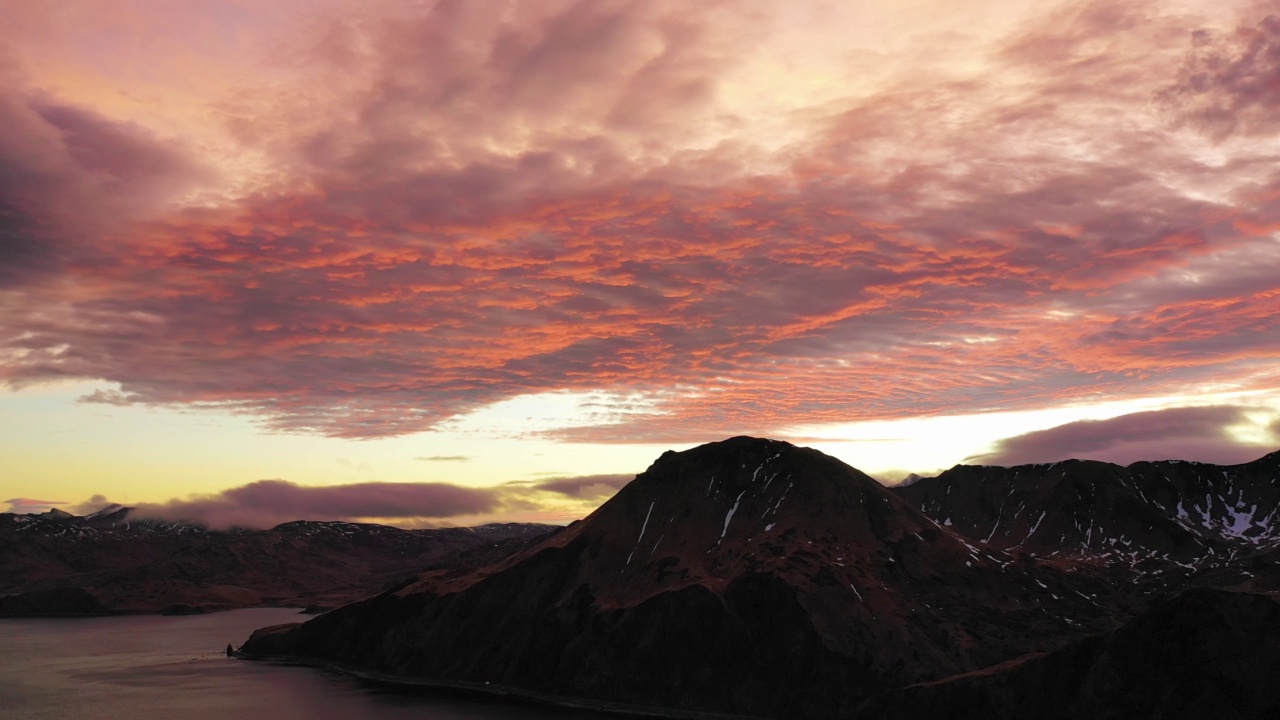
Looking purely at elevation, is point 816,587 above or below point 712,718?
above

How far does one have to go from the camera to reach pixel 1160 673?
4801 inches

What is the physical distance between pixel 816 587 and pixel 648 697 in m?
44.6

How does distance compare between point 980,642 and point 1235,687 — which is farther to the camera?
point 980,642

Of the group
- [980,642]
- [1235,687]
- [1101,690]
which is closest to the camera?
[1235,687]

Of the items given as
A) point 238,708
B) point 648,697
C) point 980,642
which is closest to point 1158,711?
point 980,642

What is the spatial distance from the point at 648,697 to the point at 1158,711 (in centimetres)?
9864

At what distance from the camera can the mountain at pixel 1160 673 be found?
381 feet

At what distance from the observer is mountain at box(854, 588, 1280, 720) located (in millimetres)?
116250

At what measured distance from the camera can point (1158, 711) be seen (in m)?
119

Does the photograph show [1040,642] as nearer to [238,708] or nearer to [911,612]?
[911,612]

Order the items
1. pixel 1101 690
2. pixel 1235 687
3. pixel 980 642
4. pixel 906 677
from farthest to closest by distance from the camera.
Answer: pixel 980 642, pixel 906 677, pixel 1101 690, pixel 1235 687

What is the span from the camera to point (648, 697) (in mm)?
186250

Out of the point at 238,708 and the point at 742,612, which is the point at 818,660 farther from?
the point at 238,708

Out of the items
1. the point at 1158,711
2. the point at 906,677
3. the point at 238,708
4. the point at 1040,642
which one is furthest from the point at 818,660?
the point at 238,708
